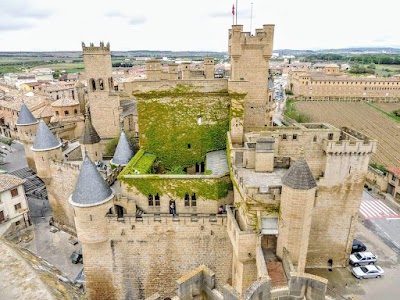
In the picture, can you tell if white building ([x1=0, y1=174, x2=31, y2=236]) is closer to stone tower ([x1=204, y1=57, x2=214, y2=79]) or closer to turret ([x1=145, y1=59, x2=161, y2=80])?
turret ([x1=145, y1=59, x2=161, y2=80])

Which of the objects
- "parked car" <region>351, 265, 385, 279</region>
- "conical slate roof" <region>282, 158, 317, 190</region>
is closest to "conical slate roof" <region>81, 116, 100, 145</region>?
"conical slate roof" <region>282, 158, 317, 190</region>

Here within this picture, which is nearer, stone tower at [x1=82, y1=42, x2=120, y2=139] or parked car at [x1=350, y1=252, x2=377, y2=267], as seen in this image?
parked car at [x1=350, y1=252, x2=377, y2=267]

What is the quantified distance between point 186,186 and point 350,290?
53.0 ft

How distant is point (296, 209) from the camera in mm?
16938

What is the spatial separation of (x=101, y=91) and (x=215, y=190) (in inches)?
1131

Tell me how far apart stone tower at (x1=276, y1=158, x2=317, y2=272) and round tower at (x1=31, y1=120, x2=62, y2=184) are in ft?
83.2

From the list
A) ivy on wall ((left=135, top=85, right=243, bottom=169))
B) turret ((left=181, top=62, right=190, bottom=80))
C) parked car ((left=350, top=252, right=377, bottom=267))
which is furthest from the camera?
turret ((left=181, top=62, right=190, bottom=80))

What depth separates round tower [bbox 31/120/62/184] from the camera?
32.0m

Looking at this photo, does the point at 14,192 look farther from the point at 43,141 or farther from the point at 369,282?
the point at 369,282

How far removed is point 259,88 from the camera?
Answer: 3009 cm

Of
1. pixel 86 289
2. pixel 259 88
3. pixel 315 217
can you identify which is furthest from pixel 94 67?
pixel 315 217

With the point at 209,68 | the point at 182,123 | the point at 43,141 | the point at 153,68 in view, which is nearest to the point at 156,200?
the point at 182,123

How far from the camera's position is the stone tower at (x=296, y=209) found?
54.6ft

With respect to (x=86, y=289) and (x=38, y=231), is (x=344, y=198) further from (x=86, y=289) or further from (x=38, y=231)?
(x=38, y=231)
